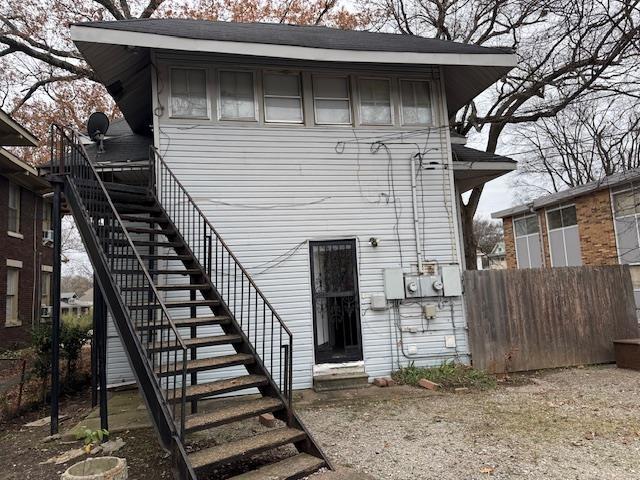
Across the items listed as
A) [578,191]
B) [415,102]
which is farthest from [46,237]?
[578,191]

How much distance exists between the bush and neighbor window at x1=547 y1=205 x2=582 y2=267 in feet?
32.9

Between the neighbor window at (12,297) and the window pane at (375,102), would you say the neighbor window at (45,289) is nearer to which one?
the neighbor window at (12,297)

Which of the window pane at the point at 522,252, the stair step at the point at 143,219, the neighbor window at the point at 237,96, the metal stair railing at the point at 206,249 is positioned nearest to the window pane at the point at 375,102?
the neighbor window at the point at 237,96

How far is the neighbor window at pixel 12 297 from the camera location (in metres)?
13.5

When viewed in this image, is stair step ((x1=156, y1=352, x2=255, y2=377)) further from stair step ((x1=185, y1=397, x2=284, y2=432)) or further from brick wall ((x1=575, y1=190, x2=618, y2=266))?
brick wall ((x1=575, y1=190, x2=618, y2=266))

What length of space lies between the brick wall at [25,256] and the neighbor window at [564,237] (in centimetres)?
1807

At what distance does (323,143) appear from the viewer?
7.55 meters

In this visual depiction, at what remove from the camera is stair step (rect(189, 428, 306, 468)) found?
3.49m

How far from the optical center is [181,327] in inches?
185

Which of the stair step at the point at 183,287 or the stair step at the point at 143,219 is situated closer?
the stair step at the point at 183,287

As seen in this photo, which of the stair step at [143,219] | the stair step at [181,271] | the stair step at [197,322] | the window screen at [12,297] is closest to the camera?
the stair step at [197,322]

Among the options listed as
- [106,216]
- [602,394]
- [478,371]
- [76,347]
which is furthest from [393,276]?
[76,347]

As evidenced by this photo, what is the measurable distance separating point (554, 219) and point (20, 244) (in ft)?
62.0

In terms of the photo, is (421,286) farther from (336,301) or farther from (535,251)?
(535,251)
